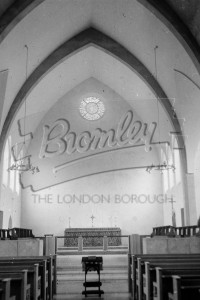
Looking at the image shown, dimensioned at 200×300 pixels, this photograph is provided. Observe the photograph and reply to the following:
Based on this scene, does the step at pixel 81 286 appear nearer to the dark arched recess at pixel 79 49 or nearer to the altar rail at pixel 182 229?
the altar rail at pixel 182 229

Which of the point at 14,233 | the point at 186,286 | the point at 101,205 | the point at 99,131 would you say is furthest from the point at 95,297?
the point at 99,131

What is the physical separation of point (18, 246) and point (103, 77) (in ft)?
42.7

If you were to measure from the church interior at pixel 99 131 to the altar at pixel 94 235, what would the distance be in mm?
52

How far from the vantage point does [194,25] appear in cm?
1262

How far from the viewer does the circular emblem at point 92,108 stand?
22.0 meters

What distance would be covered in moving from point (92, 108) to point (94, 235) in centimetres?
752

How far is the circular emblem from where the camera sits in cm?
2200

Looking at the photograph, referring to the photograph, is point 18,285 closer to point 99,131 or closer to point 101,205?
point 101,205

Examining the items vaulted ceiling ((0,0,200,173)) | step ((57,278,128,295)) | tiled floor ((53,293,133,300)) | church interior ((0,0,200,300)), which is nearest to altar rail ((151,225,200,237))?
church interior ((0,0,200,300))

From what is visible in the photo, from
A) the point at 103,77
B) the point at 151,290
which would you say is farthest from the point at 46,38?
the point at 151,290

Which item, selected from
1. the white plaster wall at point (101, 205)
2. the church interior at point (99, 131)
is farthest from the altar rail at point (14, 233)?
the white plaster wall at point (101, 205)

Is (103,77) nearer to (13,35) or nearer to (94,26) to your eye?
(94,26)

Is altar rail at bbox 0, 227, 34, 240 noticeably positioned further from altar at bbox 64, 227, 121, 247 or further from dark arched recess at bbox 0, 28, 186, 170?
dark arched recess at bbox 0, 28, 186, 170

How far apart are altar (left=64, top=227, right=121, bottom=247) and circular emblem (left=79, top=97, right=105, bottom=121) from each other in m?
6.52
